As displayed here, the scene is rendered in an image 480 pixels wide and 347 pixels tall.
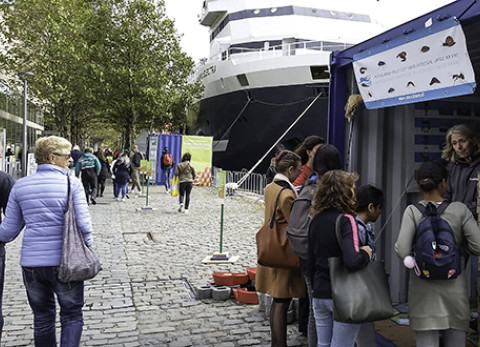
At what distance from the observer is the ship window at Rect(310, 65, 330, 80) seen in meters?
19.2

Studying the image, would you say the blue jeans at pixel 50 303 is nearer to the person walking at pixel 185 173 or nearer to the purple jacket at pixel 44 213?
the purple jacket at pixel 44 213

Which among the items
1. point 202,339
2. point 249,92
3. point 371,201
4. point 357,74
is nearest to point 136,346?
point 202,339

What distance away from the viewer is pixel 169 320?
16.1 feet

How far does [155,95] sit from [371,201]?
22884 mm

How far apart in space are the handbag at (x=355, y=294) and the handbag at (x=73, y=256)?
1624mm

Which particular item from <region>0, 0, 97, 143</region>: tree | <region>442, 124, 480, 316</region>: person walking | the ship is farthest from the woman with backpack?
<region>0, 0, 97, 143</region>: tree

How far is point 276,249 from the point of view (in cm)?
368

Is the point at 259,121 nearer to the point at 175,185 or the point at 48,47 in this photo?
the point at 175,185

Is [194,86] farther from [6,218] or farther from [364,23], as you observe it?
[6,218]

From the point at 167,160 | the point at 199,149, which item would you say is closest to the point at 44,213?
the point at 167,160

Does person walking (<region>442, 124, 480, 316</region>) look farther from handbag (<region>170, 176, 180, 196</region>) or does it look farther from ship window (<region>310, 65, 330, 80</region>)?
ship window (<region>310, 65, 330, 80</region>)

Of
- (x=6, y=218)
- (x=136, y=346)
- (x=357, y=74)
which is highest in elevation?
(x=357, y=74)

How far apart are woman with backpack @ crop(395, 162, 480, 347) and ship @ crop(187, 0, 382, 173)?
51.7 feet

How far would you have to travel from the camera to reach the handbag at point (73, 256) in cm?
319
